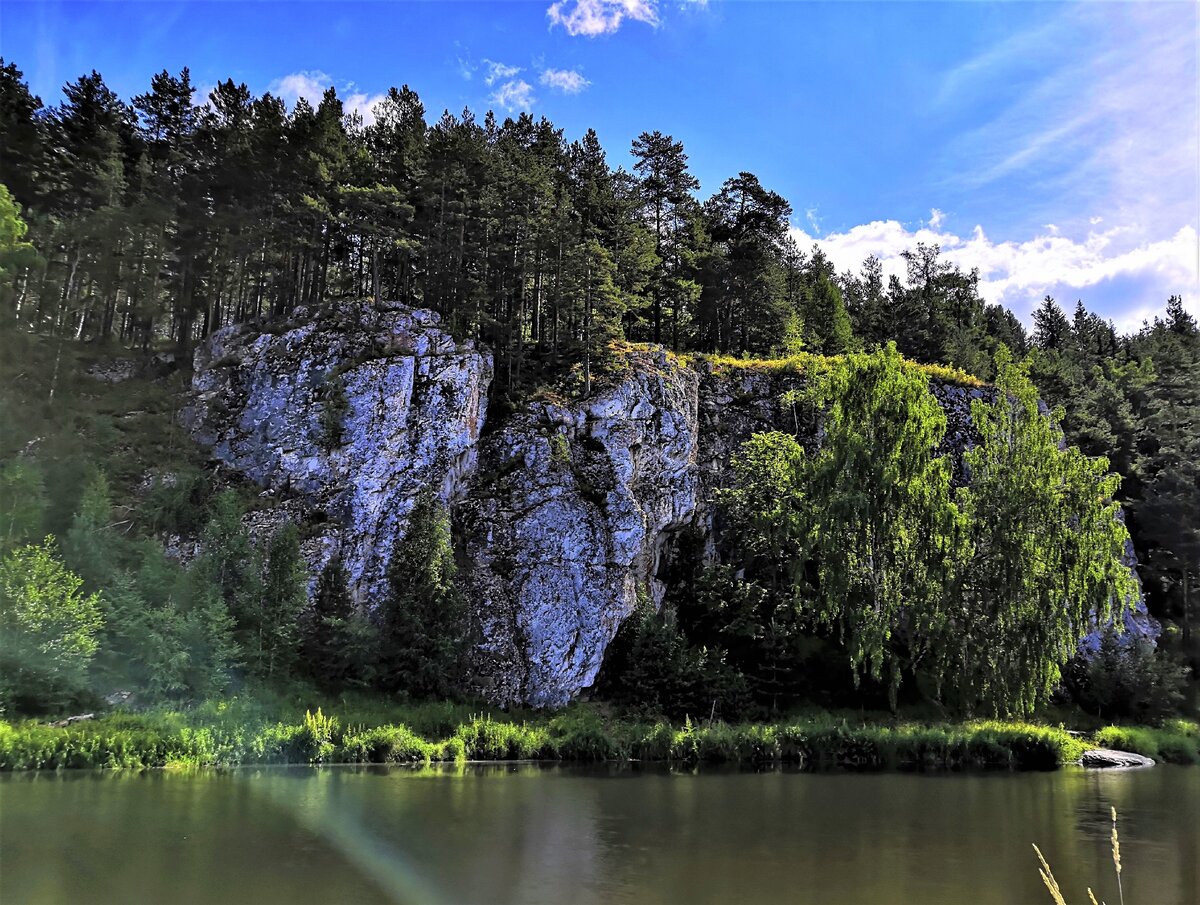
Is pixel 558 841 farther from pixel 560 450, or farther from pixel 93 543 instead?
pixel 560 450

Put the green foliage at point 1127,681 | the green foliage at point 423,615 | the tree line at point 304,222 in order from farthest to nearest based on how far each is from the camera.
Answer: the tree line at point 304,222
the green foliage at point 1127,681
the green foliage at point 423,615

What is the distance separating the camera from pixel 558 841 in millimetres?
14883

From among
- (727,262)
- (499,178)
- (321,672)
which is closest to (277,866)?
(321,672)

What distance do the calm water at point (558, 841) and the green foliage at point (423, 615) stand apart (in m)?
7.23

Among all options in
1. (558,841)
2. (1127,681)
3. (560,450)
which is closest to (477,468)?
(560,450)

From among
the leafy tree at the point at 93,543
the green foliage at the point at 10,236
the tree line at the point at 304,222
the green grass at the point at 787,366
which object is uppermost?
the tree line at the point at 304,222

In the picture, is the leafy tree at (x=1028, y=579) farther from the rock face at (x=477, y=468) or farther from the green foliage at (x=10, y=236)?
the green foliage at (x=10, y=236)

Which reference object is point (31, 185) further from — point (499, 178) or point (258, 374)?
point (499, 178)

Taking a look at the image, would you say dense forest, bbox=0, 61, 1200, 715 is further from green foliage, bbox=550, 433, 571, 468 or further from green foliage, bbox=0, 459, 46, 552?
green foliage, bbox=550, 433, 571, 468

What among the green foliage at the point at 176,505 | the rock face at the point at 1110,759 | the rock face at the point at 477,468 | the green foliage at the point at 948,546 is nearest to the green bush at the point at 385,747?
the rock face at the point at 477,468

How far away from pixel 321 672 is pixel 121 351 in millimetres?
27345

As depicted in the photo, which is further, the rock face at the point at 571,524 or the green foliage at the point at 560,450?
the green foliage at the point at 560,450

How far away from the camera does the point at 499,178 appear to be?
45562 millimetres

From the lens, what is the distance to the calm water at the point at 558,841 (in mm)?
11516
